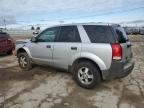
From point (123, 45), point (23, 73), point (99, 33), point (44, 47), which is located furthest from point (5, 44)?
point (123, 45)

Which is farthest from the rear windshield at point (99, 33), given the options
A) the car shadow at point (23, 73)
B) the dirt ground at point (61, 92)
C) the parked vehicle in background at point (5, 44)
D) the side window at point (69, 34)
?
the parked vehicle in background at point (5, 44)

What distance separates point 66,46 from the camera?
6.62 meters

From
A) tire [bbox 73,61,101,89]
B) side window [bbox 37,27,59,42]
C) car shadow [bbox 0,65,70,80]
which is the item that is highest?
side window [bbox 37,27,59,42]

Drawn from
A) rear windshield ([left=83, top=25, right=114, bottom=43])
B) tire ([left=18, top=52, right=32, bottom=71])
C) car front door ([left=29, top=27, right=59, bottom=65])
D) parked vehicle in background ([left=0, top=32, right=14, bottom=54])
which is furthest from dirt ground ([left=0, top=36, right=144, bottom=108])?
parked vehicle in background ([left=0, top=32, right=14, bottom=54])

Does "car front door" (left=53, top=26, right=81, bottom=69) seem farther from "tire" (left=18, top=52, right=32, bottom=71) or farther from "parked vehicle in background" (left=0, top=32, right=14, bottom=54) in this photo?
"parked vehicle in background" (left=0, top=32, right=14, bottom=54)

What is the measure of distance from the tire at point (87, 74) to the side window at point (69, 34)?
810 mm

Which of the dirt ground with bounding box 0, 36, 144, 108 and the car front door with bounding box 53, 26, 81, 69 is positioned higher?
the car front door with bounding box 53, 26, 81, 69

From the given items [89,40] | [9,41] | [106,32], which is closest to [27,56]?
[89,40]

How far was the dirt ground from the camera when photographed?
16.8 feet

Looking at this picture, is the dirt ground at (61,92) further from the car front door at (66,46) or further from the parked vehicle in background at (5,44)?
the parked vehicle in background at (5,44)

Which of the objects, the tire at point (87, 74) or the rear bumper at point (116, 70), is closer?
the rear bumper at point (116, 70)

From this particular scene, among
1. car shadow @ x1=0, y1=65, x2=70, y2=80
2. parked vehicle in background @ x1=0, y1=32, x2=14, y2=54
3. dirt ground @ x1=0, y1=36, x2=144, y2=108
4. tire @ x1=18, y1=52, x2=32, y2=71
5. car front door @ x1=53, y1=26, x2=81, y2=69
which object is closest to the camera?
dirt ground @ x1=0, y1=36, x2=144, y2=108

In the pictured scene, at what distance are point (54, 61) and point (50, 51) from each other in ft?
1.23

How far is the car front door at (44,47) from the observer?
722 centimetres
